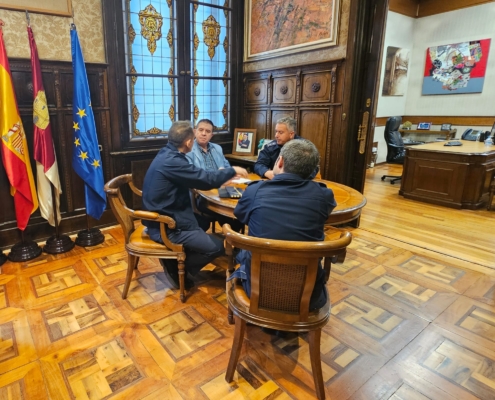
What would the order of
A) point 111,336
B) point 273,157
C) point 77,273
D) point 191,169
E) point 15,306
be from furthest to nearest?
point 273,157 < point 77,273 < point 15,306 < point 191,169 < point 111,336

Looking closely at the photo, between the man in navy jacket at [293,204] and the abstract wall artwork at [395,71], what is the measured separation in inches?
276

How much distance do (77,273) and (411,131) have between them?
776cm

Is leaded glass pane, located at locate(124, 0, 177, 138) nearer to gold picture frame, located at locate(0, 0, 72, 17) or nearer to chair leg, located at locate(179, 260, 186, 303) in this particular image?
gold picture frame, located at locate(0, 0, 72, 17)

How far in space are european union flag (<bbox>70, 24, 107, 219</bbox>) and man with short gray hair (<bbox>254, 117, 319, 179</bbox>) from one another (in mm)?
1558

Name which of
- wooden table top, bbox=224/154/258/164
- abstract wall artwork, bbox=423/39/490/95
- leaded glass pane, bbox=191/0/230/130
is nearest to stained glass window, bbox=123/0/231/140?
leaded glass pane, bbox=191/0/230/130

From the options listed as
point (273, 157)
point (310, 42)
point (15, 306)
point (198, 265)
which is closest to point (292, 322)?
point (198, 265)

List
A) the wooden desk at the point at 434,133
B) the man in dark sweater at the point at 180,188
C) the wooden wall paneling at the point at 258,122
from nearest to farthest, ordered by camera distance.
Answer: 1. the man in dark sweater at the point at 180,188
2. the wooden wall paneling at the point at 258,122
3. the wooden desk at the point at 434,133

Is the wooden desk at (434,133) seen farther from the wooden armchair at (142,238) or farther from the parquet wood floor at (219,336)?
the wooden armchair at (142,238)

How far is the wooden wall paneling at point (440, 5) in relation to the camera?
6.93 metres

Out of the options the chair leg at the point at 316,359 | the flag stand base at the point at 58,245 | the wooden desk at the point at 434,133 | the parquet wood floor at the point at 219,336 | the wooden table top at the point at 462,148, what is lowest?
the parquet wood floor at the point at 219,336

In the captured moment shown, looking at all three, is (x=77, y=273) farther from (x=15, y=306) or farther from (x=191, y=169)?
(x=191, y=169)

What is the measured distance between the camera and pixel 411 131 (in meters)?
7.87

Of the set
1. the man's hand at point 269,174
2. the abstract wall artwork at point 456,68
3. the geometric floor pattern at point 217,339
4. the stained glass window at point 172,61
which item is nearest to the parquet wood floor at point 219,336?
the geometric floor pattern at point 217,339

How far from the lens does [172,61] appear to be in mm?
3965
